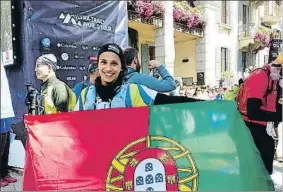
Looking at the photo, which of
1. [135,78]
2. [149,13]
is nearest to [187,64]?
[149,13]

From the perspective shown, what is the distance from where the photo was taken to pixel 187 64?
16.1 metres

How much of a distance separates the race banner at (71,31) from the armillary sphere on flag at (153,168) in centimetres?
294

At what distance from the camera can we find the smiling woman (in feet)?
8.31

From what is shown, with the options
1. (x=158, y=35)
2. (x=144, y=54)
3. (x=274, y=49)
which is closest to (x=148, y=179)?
(x=274, y=49)

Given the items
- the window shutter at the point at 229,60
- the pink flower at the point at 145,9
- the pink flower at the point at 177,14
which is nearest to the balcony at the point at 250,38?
the window shutter at the point at 229,60

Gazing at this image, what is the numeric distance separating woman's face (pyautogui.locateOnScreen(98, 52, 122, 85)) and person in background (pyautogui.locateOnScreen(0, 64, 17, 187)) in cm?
170

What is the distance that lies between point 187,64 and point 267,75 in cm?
1322

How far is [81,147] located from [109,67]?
576mm

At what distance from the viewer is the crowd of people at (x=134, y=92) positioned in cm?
255

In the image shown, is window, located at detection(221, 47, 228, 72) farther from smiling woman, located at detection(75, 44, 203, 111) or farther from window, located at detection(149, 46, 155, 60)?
smiling woman, located at detection(75, 44, 203, 111)

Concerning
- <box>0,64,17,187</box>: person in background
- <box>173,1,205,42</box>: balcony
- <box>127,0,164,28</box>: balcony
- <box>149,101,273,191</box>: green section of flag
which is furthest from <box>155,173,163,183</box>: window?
<box>173,1,205,42</box>: balcony

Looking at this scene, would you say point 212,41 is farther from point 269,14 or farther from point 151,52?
point 269,14

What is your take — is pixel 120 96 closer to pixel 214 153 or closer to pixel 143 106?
pixel 143 106

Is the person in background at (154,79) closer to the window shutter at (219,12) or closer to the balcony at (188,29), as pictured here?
the balcony at (188,29)
